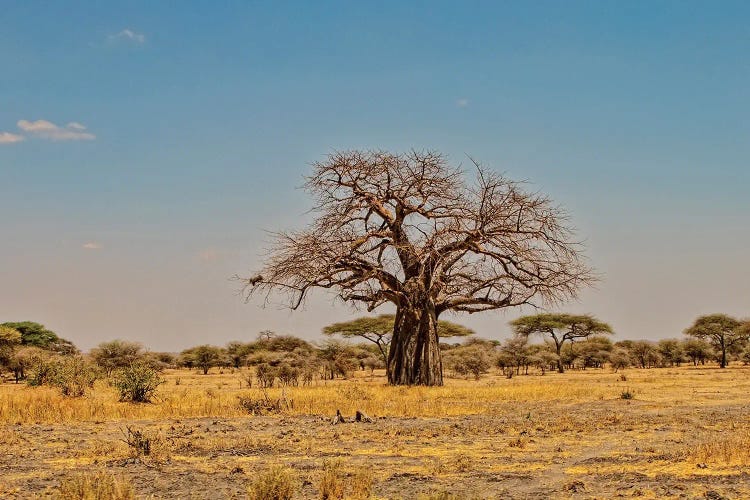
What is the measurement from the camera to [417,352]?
25.2 m

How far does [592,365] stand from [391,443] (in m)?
55.2

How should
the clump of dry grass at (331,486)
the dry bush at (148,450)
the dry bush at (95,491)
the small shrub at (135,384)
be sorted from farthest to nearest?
the small shrub at (135,384) → the dry bush at (148,450) → the clump of dry grass at (331,486) → the dry bush at (95,491)

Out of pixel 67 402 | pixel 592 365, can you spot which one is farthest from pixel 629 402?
pixel 592 365

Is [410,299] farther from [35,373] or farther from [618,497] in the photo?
[618,497]

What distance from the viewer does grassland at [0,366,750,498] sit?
791cm

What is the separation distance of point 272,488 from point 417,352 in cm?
1831

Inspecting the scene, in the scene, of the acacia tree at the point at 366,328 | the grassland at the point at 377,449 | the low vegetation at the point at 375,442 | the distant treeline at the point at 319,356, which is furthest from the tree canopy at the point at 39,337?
the grassland at the point at 377,449

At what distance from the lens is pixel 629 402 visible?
19.1 m

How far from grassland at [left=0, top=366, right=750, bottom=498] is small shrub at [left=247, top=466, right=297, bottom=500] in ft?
0.07

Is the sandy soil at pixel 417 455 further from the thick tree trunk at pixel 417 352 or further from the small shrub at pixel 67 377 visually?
the thick tree trunk at pixel 417 352

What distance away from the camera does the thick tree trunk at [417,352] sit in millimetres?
24984

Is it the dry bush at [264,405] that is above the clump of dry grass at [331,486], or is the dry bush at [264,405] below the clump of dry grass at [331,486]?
above

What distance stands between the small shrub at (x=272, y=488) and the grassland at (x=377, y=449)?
0.02 metres

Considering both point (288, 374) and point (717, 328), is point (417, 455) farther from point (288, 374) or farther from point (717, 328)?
point (717, 328)
